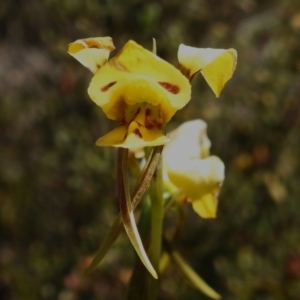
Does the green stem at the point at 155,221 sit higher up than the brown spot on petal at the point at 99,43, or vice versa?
the brown spot on petal at the point at 99,43

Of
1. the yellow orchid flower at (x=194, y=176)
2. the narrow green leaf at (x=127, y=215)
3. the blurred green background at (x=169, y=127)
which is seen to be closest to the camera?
the narrow green leaf at (x=127, y=215)

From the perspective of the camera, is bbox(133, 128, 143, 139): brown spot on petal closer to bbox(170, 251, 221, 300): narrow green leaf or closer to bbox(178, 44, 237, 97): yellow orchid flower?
bbox(178, 44, 237, 97): yellow orchid flower

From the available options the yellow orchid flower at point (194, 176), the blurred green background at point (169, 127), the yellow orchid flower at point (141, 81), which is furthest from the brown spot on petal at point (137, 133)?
the blurred green background at point (169, 127)

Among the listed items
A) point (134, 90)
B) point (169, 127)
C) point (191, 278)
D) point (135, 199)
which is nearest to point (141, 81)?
point (134, 90)

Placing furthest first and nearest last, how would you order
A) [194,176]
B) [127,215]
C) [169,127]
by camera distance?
1. [169,127]
2. [194,176]
3. [127,215]

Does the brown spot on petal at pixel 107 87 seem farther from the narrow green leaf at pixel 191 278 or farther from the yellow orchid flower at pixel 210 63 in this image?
the narrow green leaf at pixel 191 278

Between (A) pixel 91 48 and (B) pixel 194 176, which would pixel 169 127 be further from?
(A) pixel 91 48
